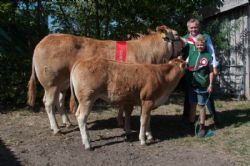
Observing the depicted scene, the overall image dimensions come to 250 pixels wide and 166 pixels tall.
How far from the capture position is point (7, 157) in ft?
21.7

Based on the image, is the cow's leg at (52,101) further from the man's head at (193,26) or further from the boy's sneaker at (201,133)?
the man's head at (193,26)

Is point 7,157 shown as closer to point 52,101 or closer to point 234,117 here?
point 52,101

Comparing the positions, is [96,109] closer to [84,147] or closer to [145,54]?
[145,54]

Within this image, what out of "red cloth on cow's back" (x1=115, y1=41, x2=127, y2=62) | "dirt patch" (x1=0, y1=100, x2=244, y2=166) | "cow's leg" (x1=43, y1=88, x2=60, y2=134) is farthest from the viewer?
"red cloth on cow's back" (x1=115, y1=41, x2=127, y2=62)

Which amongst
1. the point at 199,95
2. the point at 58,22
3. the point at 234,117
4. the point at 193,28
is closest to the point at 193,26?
the point at 193,28

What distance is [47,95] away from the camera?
8.10 metres

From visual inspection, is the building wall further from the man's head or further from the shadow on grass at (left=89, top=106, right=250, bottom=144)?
the man's head

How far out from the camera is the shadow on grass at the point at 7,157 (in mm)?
6312

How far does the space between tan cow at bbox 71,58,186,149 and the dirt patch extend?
36 centimetres

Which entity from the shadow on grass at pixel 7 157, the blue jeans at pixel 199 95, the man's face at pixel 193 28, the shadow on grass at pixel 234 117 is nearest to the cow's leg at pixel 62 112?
the shadow on grass at pixel 7 157

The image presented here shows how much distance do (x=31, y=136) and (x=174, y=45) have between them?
3078 millimetres

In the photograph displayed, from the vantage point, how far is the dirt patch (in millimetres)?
6465

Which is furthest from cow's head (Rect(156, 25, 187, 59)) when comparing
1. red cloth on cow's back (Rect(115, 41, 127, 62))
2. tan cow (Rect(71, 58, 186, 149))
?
tan cow (Rect(71, 58, 186, 149))

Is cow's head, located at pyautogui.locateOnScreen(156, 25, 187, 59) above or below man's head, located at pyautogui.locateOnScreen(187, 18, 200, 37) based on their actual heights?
below
